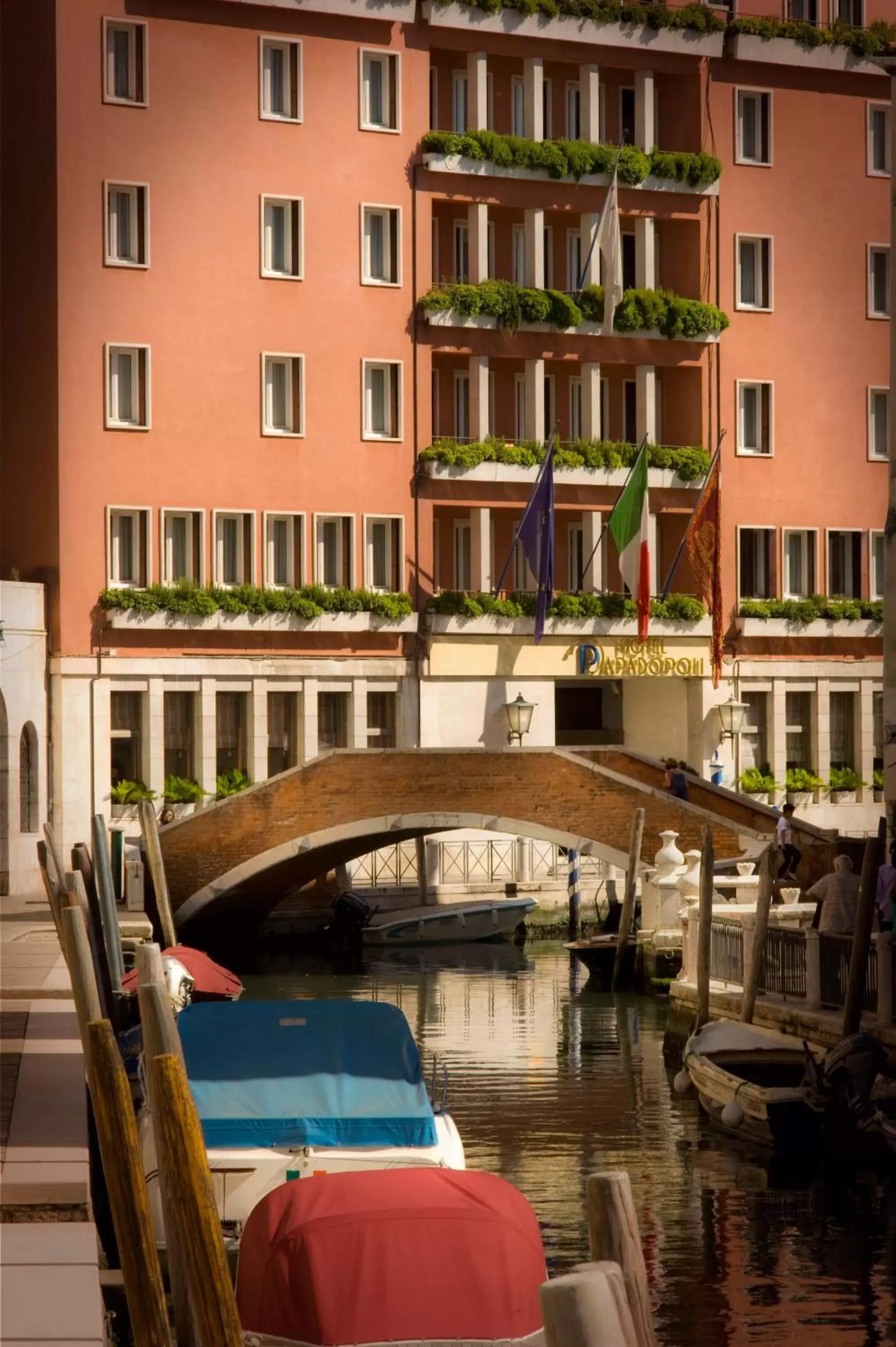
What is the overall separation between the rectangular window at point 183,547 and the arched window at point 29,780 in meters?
3.04

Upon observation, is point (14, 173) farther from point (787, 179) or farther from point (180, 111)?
point (787, 179)

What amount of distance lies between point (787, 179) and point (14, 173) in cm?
1180

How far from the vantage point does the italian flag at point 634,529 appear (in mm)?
30859

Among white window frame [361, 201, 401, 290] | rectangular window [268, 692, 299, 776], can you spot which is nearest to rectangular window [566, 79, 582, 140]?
white window frame [361, 201, 401, 290]

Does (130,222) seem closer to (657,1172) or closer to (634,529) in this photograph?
(634,529)

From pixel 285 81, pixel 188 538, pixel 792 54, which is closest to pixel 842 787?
pixel 188 538

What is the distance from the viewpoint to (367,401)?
3284 centimetres

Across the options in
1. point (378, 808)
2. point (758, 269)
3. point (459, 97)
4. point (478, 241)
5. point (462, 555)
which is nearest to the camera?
point (378, 808)

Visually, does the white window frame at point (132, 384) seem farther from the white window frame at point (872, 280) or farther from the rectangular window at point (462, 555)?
the white window frame at point (872, 280)

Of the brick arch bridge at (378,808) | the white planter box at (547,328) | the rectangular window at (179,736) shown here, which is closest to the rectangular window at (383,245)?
the white planter box at (547,328)

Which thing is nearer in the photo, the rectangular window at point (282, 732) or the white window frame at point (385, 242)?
the rectangular window at point (282, 732)

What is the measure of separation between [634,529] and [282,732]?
578cm

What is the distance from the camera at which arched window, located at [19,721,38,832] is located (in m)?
29.8

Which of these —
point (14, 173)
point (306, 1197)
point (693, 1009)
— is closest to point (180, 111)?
point (14, 173)
